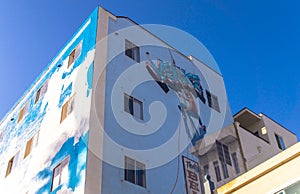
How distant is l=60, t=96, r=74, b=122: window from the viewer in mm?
19969

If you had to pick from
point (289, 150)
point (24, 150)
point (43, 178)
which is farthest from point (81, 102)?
point (289, 150)

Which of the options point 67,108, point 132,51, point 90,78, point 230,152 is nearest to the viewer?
point 90,78

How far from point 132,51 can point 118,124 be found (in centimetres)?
590

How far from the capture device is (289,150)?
10539mm

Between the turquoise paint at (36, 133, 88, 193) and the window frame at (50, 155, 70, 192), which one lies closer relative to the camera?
the turquoise paint at (36, 133, 88, 193)

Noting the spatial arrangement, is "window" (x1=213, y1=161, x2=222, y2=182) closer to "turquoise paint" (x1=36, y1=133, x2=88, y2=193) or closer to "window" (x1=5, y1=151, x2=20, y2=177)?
"turquoise paint" (x1=36, y1=133, x2=88, y2=193)

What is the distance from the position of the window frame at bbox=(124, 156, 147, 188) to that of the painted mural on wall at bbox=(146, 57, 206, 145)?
5.06 m

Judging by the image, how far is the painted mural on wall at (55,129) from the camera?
17547 mm

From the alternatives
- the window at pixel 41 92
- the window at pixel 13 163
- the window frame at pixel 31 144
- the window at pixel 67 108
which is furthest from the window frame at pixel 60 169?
the window at pixel 41 92

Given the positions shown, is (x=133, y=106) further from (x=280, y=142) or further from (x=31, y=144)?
(x=280, y=142)

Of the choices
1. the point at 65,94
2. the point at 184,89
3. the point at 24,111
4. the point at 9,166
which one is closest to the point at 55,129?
the point at 65,94

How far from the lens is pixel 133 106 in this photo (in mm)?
20078

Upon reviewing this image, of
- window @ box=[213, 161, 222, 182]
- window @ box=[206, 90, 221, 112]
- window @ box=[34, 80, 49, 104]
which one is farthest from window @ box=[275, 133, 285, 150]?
window @ box=[34, 80, 49, 104]

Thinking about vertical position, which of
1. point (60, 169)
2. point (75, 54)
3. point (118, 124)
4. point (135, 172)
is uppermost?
point (75, 54)
